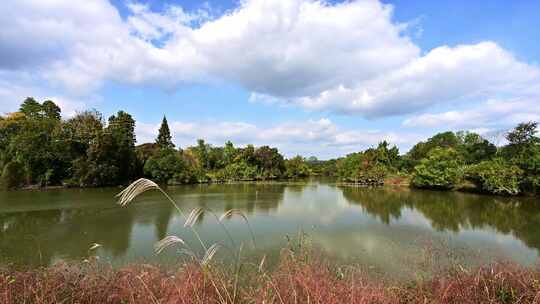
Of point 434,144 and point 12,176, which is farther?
point 434,144

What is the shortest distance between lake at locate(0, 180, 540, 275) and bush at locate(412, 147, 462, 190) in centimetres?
807

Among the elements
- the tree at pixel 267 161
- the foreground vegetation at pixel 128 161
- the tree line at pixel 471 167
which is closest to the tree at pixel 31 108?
the foreground vegetation at pixel 128 161

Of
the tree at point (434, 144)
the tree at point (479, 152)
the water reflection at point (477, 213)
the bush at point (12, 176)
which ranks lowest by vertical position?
the water reflection at point (477, 213)

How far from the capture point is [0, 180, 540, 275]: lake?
7.70 metres

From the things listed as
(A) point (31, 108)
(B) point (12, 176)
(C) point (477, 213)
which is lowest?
(C) point (477, 213)

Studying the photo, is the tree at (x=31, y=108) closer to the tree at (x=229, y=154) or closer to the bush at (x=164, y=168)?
the bush at (x=164, y=168)

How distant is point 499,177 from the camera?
21.9m

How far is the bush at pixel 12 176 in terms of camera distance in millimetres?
24000

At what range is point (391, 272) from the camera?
6543 millimetres

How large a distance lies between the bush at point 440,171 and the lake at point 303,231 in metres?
8.07

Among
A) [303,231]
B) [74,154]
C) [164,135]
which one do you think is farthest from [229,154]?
[303,231]

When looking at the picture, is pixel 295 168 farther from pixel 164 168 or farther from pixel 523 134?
pixel 523 134

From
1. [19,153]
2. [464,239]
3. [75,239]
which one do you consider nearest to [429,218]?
[464,239]

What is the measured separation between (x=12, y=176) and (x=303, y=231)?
2955 centimetres
